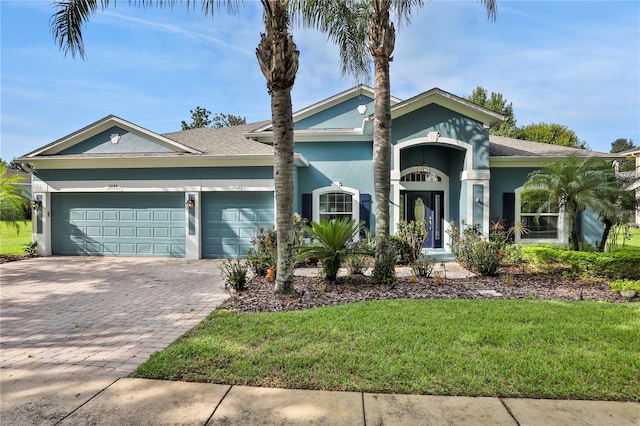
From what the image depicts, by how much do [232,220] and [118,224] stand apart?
4365 mm

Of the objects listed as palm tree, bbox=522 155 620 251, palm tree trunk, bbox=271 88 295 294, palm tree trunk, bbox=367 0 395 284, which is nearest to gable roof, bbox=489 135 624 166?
palm tree, bbox=522 155 620 251

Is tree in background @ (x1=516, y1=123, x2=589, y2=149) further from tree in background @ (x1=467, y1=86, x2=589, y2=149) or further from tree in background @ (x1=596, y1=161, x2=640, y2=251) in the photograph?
tree in background @ (x1=596, y1=161, x2=640, y2=251)

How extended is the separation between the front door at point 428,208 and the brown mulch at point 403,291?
492 centimetres

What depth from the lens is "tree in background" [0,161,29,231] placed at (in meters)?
12.4

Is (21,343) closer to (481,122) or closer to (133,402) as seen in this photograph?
(133,402)

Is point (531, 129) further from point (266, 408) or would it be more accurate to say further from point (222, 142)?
point (266, 408)

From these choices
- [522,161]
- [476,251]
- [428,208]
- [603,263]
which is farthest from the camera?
[428,208]

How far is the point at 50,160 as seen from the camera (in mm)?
12945

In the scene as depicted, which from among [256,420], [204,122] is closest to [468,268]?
[256,420]

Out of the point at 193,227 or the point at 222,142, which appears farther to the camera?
the point at 222,142

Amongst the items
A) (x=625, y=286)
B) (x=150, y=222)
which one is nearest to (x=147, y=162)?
(x=150, y=222)

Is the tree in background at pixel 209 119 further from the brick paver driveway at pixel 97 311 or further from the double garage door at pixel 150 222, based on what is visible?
the brick paver driveway at pixel 97 311

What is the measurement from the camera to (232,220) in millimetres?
12703

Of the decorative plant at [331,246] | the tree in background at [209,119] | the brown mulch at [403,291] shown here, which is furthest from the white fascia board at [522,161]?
the tree in background at [209,119]
